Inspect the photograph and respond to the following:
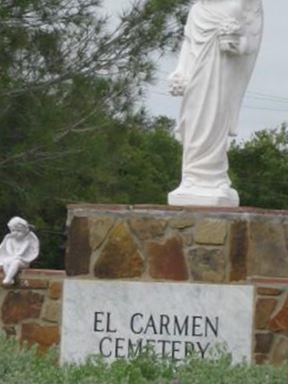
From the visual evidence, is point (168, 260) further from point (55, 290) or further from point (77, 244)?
point (55, 290)

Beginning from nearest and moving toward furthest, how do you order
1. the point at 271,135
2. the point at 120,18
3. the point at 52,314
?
the point at 52,314
the point at 120,18
the point at 271,135

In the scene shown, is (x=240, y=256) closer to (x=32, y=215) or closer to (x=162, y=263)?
(x=162, y=263)

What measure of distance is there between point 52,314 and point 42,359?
1.61 m

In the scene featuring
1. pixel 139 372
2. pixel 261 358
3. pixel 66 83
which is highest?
pixel 66 83

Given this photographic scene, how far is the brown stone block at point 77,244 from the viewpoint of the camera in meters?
12.8

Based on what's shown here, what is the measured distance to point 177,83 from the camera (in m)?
12.6

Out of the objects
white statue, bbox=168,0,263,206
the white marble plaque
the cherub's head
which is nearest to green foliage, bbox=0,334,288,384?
the white marble plaque

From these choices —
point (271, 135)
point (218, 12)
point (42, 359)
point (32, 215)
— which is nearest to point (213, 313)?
point (42, 359)

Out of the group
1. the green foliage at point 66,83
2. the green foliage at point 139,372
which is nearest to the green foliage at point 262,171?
the green foliage at point 66,83

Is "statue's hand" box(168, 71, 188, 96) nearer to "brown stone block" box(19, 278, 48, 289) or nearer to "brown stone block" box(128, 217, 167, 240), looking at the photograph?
"brown stone block" box(128, 217, 167, 240)

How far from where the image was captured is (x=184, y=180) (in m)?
12.6

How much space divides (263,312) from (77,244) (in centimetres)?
144

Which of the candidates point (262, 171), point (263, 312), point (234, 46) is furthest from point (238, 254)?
point (262, 171)

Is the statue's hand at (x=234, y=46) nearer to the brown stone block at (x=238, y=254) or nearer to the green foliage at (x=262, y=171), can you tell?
the brown stone block at (x=238, y=254)
